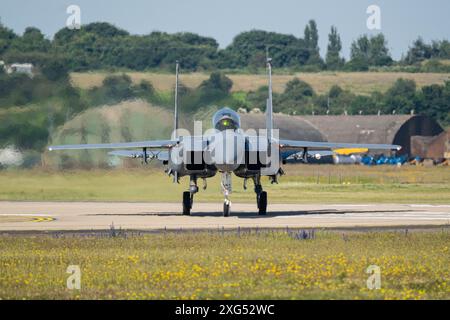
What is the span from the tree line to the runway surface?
39.6 ft

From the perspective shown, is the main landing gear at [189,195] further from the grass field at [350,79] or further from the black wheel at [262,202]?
the grass field at [350,79]

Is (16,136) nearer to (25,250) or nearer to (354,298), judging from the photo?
(25,250)

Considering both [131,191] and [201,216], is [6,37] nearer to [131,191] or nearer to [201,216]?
[131,191]

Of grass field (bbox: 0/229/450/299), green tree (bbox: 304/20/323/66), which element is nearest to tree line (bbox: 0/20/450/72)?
green tree (bbox: 304/20/323/66)

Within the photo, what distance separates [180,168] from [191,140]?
3.62ft

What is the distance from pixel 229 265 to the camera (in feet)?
68.0

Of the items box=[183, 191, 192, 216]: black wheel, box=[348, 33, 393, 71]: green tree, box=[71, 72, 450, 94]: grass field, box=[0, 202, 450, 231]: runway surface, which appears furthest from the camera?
box=[348, 33, 393, 71]: green tree

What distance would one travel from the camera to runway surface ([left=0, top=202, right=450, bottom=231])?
32.8m

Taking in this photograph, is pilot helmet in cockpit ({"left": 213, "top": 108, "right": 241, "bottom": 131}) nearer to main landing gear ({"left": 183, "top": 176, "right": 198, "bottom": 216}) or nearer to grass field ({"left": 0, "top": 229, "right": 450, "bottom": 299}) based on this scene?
main landing gear ({"left": 183, "top": 176, "right": 198, "bottom": 216})

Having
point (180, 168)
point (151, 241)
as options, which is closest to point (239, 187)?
point (180, 168)

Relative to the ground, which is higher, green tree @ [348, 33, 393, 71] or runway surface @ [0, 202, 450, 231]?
green tree @ [348, 33, 393, 71]

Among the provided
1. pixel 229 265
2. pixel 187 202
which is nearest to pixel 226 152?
pixel 187 202

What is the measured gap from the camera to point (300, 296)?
667 inches

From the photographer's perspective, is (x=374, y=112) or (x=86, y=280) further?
(x=374, y=112)
